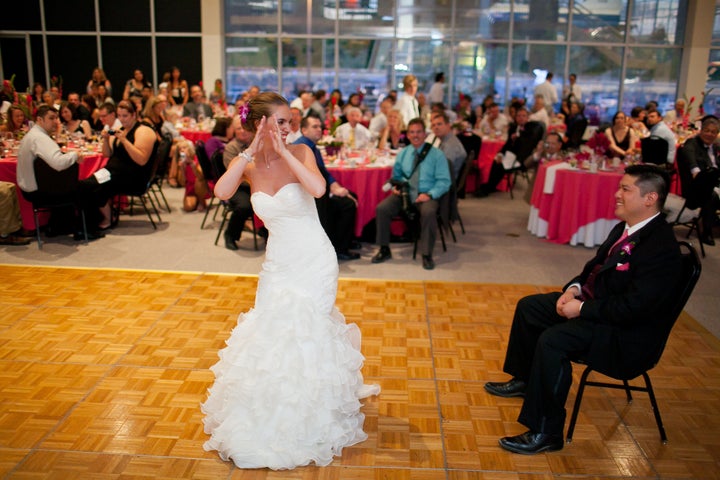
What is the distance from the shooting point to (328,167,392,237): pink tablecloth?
677 centimetres

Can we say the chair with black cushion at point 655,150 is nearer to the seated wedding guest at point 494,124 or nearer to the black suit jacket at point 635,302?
the seated wedding guest at point 494,124

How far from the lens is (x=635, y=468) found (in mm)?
3072

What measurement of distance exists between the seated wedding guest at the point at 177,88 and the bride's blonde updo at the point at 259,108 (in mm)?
11380

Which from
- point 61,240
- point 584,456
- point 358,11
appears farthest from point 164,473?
point 358,11

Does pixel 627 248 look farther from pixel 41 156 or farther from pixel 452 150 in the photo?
pixel 41 156

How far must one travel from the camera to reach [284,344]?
119 inches

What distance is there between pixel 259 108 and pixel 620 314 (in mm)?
1858

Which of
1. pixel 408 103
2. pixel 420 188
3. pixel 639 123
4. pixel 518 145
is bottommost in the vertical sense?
pixel 420 188

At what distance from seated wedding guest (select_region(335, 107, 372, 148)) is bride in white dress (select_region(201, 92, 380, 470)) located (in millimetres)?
5367

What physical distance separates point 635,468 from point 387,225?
11.8 feet

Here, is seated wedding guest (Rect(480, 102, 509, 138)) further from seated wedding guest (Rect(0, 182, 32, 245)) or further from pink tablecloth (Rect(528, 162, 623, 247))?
seated wedding guest (Rect(0, 182, 32, 245))

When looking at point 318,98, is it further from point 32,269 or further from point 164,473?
point 164,473

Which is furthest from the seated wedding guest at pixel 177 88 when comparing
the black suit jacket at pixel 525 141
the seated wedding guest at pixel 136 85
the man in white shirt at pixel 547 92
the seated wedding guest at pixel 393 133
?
the man in white shirt at pixel 547 92

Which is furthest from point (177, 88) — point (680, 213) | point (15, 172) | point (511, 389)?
point (511, 389)
